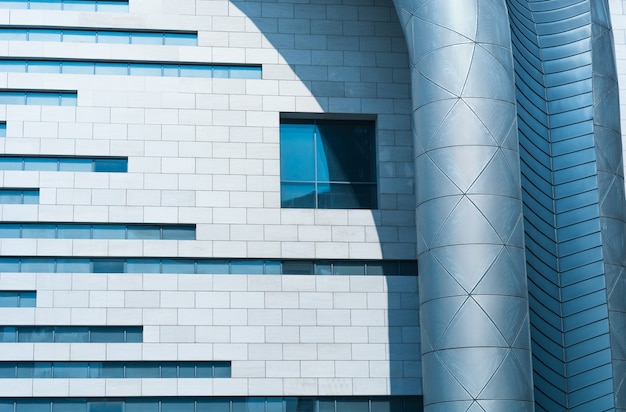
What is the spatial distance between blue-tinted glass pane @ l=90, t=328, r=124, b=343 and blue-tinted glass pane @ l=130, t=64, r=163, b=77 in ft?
21.3

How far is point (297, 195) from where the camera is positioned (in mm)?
28766

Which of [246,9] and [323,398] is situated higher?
[246,9]

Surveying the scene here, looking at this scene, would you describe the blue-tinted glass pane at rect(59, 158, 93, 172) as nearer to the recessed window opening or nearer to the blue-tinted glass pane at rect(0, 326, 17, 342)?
the recessed window opening

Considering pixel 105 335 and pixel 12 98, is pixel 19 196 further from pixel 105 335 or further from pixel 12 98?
pixel 105 335

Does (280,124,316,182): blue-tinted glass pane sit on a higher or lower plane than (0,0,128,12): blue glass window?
lower

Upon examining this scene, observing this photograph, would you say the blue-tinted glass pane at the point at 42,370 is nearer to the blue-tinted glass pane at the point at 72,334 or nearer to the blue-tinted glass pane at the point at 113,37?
the blue-tinted glass pane at the point at 72,334

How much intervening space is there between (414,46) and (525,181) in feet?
14.7

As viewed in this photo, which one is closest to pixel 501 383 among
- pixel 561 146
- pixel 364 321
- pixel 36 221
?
pixel 364 321

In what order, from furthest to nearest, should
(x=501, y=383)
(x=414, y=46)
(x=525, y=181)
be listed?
(x=525, y=181) → (x=414, y=46) → (x=501, y=383)

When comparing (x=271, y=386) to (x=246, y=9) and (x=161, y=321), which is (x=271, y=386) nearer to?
(x=161, y=321)

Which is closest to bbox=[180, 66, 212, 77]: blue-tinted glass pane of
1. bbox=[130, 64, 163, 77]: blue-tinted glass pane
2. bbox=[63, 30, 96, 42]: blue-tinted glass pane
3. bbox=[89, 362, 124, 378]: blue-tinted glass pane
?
bbox=[130, 64, 163, 77]: blue-tinted glass pane

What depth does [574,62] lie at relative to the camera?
29.1 m

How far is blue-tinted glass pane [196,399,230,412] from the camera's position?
88.2ft

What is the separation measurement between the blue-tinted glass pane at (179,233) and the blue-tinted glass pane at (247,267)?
3.98 ft
